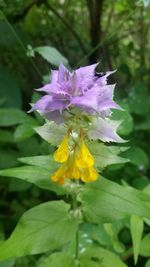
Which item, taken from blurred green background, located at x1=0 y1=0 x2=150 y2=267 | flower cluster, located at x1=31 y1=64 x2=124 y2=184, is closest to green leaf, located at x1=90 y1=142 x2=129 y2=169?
flower cluster, located at x1=31 y1=64 x2=124 y2=184

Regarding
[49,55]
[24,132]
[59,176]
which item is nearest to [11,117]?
[24,132]

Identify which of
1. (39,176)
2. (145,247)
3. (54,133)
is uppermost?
(54,133)

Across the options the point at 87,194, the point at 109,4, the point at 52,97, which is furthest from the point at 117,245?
the point at 109,4

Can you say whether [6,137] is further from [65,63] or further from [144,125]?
[144,125]

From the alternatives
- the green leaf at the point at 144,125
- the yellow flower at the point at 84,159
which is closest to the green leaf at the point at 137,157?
the green leaf at the point at 144,125

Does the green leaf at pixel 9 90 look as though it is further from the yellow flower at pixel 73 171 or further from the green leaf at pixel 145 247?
the yellow flower at pixel 73 171

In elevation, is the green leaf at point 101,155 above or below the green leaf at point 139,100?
below
